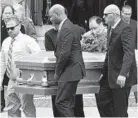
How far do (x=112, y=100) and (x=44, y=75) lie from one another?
3.11 feet

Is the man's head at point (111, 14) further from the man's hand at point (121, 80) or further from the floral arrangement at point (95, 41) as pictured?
the man's hand at point (121, 80)

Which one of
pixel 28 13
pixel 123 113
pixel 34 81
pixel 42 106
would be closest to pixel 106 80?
pixel 123 113

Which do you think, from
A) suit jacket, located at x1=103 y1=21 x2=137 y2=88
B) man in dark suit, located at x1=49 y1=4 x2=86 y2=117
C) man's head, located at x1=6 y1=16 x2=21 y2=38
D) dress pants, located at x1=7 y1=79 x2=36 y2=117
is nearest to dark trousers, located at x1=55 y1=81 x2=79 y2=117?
man in dark suit, located at x1=49 y1=4 x2=86 y2=117

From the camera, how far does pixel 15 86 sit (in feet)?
22.5

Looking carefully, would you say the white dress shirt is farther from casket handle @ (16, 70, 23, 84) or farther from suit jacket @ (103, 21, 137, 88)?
suit jacket @ (103, 21, 137, 88)

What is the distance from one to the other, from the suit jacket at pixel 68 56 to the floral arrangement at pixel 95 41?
1.89ft

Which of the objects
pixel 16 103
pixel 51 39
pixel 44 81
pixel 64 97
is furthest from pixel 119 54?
pixel 16 103

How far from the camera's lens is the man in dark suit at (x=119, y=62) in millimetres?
6457

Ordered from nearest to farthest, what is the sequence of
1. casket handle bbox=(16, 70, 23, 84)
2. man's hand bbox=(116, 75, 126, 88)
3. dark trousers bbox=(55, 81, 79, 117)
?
1. man's hand bbox=(116, 75, 126, 88)
2. dark trousers bbox=(55, 81, 79, 117)
3. casket handle bbox=(16, 70, 23, 84)

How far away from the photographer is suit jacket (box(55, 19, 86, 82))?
21.1 ft

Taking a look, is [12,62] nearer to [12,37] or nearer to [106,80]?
[12,37]

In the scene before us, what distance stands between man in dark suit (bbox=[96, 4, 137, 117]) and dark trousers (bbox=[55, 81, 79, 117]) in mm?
475

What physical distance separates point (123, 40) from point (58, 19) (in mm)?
829

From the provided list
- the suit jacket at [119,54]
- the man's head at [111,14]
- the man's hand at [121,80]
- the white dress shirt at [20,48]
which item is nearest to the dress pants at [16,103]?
the white dress shirt at [20,48]
